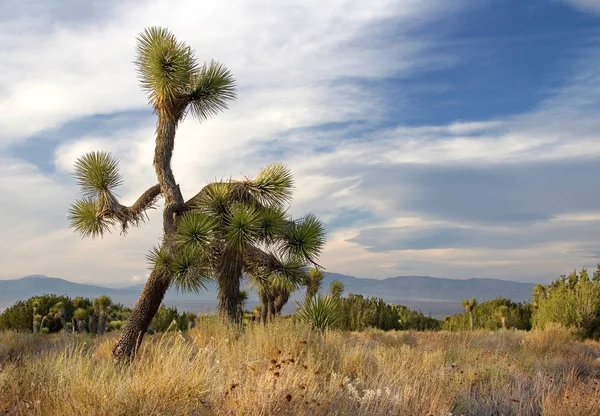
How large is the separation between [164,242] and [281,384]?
9.55 meters

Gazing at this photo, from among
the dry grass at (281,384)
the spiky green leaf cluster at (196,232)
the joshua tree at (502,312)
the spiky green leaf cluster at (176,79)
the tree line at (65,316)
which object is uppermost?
the spiky green leaf cluster at (176,79)

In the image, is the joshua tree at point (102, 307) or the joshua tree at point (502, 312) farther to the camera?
the joshua tree at point (502, 312)

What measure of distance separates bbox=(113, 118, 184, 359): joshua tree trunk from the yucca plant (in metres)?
3.25

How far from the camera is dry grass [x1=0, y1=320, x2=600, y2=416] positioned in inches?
231

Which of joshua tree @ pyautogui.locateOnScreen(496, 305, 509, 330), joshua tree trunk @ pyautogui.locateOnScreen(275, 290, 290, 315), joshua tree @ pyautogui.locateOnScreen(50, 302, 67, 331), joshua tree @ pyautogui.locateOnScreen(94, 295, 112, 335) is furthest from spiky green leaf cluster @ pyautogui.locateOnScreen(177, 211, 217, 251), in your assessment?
joshua tree @ pyautogui.locateOnScreen(496, 305, 509, 330)

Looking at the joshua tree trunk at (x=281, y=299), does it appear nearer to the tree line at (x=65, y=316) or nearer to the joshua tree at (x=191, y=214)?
the tree line at (x=65, y=316)

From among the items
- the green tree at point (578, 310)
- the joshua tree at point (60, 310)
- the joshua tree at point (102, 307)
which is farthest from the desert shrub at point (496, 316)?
the joshua tree at point (60, 310)

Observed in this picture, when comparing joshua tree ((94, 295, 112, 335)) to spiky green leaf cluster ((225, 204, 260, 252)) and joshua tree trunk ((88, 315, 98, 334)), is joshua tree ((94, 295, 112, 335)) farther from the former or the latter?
spiky green leaf cluster ((225, 204, 260, 252))

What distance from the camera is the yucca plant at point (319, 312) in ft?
48.7

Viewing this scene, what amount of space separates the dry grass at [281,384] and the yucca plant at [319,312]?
10.8ft

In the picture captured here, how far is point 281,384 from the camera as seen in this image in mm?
6348

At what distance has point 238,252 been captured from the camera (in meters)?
15.3

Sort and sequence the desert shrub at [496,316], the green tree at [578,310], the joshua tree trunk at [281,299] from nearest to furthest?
the green tree at [578,310] < the joshua tree trunk at [281,299] < the desert shrub at [496,316]

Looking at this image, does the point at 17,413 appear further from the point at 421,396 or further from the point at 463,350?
the point at 463,350
